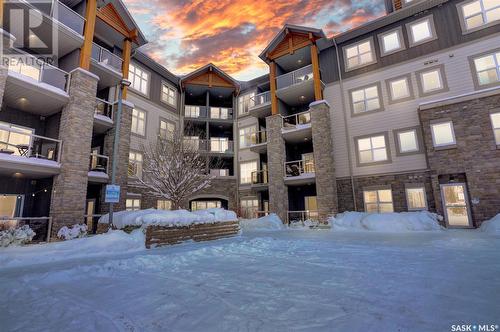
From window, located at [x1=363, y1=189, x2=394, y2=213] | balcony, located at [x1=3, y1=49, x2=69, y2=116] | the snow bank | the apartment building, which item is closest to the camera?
the snow bank

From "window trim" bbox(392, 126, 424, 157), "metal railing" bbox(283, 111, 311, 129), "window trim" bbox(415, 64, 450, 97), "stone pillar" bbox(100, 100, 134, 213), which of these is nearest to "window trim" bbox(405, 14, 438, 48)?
"window trim" bbox(415, 64, 450, 97)

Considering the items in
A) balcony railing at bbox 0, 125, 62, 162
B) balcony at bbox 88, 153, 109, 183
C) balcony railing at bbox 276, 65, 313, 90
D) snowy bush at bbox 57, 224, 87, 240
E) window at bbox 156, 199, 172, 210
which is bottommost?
snowy bush at bbox 57, 224, 87, 240

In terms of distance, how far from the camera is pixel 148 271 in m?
5.91

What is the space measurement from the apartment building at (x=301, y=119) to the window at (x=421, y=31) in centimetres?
7

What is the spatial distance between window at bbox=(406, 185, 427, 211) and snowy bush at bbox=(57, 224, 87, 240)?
1902 centimetres

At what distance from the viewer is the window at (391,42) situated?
18.1 metres

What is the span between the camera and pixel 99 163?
15.8m

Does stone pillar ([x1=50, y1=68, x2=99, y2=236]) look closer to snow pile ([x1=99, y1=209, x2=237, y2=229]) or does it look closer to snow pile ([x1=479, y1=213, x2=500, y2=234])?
snow pile ([x1=99, y1=209, x2=237, y2=229])

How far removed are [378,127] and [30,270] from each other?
19860 mm

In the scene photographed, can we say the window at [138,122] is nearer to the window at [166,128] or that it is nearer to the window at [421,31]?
the window at [166,128]

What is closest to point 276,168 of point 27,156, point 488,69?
point 488,69

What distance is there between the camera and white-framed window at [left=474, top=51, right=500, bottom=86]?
1502cm

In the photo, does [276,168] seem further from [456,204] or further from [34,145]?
[34,145]

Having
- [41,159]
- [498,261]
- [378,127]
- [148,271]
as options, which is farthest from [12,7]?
[378,127]
